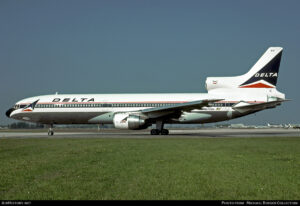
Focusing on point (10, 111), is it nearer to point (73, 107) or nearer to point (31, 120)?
point (31, 120)

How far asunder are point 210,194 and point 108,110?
2452cm

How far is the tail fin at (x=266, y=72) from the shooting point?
2984 cm

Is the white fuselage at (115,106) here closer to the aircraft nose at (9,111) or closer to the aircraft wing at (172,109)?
the aircraft nose at (9,111)

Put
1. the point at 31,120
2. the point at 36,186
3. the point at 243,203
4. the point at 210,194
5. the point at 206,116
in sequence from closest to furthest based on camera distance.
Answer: the point at 243,203, the point at 210,194, the point at 36,186, the point at 206,116, the point at 31,120

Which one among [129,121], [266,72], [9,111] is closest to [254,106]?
[266,72]

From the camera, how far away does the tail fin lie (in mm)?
29844

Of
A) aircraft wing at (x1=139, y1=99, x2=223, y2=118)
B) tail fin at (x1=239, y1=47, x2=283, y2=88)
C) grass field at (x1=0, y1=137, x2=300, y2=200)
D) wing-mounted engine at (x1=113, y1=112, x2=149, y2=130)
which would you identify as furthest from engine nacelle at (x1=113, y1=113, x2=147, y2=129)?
grass field at (x1=0, y1=137, x2=300, y2=200)

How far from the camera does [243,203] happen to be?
5160 mm

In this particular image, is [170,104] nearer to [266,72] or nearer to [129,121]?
[129,121]

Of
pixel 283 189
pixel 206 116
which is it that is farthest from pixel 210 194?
pixel 206 116

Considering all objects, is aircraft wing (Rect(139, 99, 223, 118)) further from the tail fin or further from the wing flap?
the tail fin

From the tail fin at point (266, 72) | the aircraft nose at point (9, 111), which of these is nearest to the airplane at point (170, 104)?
the tail fin at point (266, 72)

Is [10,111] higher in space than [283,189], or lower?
higher

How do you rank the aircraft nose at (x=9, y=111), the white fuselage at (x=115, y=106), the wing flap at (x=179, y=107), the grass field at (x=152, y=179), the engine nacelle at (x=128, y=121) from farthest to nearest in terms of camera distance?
1. the aircraft nose at (x=9, y=111)
2. the white fuselage at (x=115, y=106)
3. the engine nacelle at (x=128, y=121)
4. the wing flap at (x=179, y=107)
5. the grass field at (x=152, y=179)
